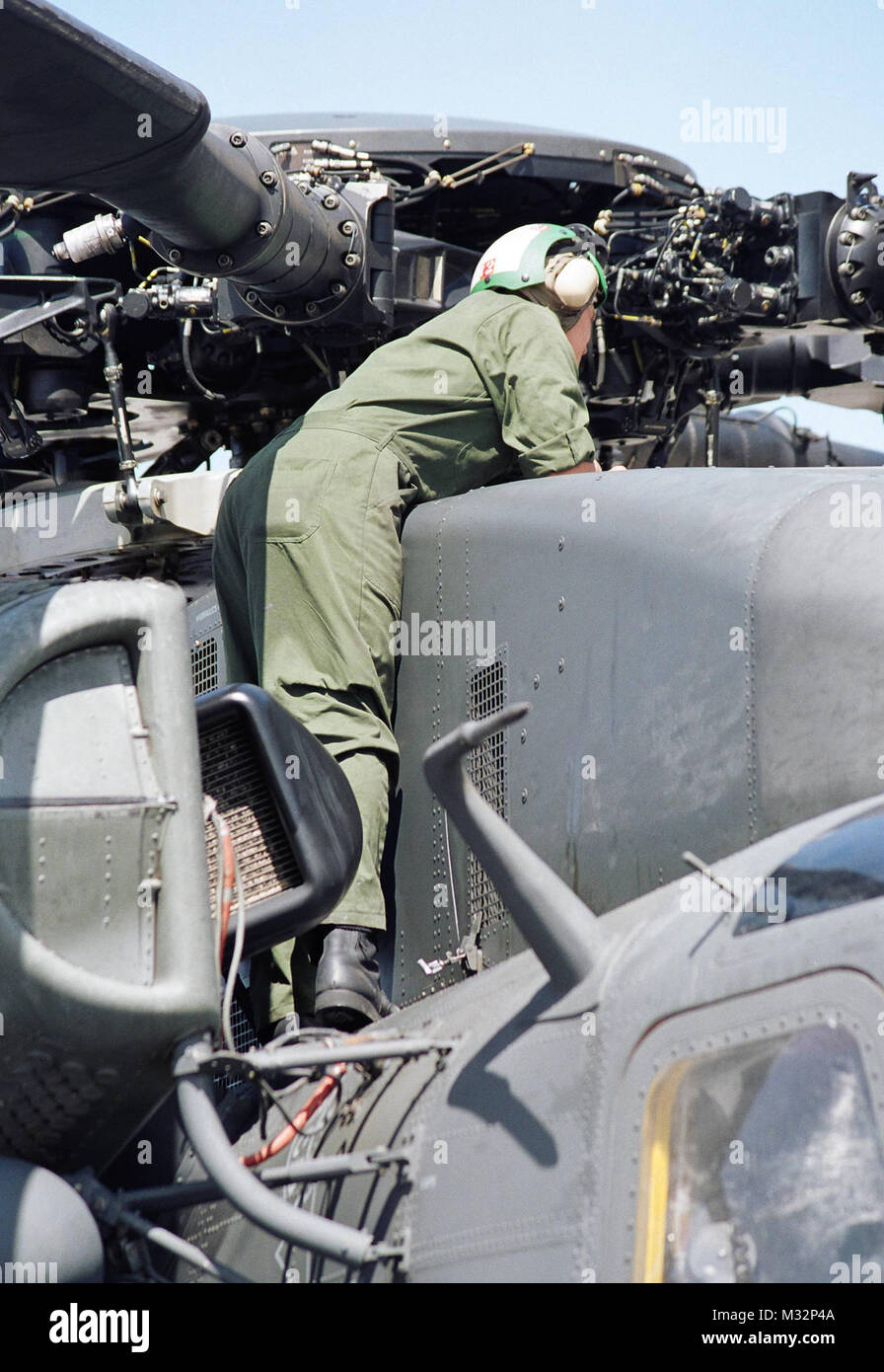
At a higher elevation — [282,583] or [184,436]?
[184,436]

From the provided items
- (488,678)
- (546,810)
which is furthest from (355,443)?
(546,810)

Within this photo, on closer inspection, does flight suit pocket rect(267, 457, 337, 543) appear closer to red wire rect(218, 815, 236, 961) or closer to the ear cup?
the ear cup

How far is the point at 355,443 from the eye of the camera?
4.33m

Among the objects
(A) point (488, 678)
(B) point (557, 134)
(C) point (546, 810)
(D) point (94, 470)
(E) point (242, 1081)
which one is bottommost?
(E) point (242, 1081)

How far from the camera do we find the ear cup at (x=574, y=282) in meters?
4.78

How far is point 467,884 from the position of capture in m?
3.99

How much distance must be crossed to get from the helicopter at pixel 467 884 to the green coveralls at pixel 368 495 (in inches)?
6.2

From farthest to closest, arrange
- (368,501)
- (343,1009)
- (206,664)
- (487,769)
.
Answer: (206,664) → (368,501) → (487,769) → (343,1009)

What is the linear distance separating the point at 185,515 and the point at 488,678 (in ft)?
7.22

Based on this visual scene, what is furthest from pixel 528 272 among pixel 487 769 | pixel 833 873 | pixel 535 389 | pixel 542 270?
pixel 833 873

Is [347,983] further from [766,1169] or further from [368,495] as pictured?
[766,1169]

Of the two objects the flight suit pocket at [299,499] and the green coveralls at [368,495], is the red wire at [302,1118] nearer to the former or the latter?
the green coveralls at [368,495]

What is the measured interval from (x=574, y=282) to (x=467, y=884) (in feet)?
6.15
